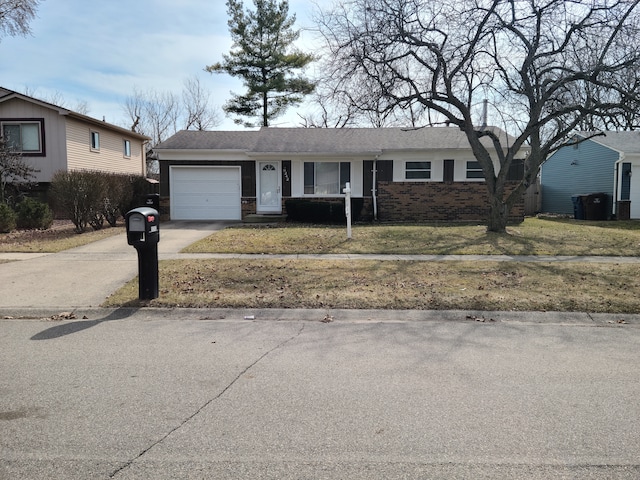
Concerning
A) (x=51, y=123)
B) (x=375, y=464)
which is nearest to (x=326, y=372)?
(x=375, y=464)

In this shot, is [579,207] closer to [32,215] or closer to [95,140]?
[32,215]

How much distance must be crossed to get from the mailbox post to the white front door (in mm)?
13133

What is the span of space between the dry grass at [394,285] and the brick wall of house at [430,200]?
33.2 ft

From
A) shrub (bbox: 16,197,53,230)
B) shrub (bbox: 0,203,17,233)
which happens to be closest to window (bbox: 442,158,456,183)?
shrub (bbox: 16,197,53,230)

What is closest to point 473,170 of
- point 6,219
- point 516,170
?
point 516,170

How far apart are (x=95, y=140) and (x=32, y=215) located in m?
8.65

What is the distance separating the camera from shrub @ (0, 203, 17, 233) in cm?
1503

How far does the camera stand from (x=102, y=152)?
79.9 ft

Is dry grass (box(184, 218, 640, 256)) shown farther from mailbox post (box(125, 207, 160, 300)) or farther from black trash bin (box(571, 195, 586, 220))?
black trash bin (box(571, 195, 586, 220))

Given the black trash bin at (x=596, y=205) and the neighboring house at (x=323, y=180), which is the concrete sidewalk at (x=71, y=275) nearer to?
the neighboring house at (x=323, y=180)

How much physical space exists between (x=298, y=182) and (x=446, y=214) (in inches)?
252

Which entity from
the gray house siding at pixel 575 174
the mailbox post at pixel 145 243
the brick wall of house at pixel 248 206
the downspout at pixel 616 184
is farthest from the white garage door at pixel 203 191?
the downspout at pixel 616 184

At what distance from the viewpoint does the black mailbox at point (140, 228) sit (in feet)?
22.9

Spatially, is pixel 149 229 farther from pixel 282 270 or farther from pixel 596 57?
pixel 596 57
